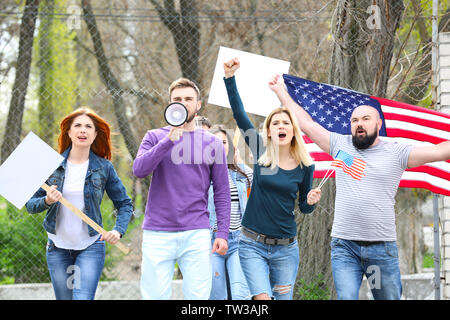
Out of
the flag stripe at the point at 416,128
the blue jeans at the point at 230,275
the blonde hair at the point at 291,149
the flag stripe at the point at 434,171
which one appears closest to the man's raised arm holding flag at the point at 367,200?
the blonde hair at the point at 291,149

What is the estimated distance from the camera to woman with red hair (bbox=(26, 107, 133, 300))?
14.2ft

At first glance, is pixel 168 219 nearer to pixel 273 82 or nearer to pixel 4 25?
pixel 273 82

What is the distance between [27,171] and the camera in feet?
14.3

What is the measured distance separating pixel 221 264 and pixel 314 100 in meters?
1.78

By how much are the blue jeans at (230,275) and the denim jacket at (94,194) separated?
1.11 m

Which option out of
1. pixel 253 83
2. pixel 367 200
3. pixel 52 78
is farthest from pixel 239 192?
pixel 52 78

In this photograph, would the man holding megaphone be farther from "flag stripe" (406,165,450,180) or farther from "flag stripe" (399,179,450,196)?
"flag stripe" (406,165,450,180)

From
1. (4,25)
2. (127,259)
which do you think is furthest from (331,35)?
(4,25)

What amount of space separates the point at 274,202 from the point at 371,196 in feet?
2.30

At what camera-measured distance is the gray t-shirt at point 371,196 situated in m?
4.41

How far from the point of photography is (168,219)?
160 inches

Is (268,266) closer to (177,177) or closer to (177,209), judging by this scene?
(177,209)

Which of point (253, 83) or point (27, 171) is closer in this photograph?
point (27, 171)

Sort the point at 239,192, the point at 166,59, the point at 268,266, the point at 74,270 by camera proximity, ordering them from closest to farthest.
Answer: the point at 74,270
the point at 268,266
the point at 239,192
the point at 166,59
